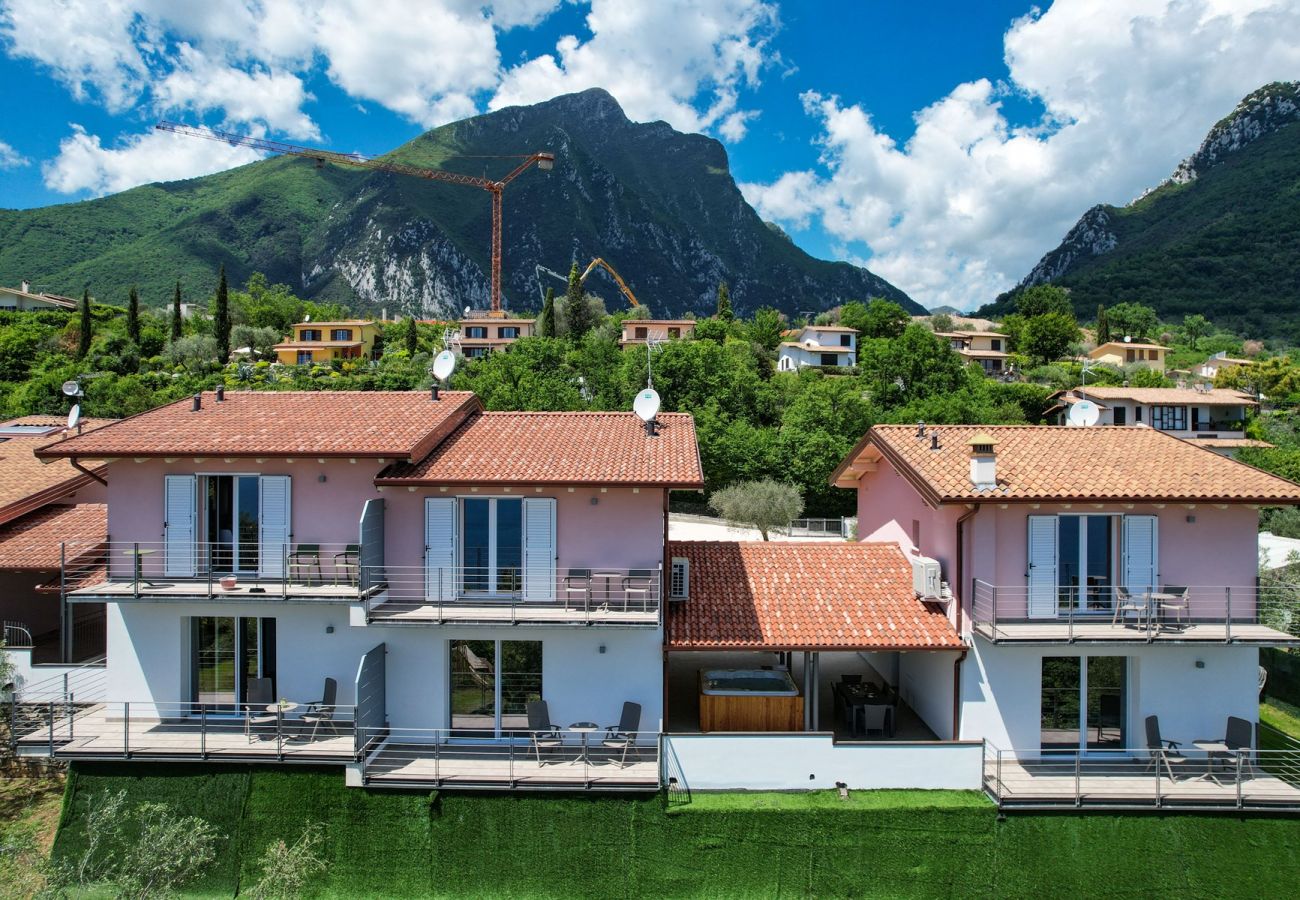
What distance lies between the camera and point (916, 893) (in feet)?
45.9

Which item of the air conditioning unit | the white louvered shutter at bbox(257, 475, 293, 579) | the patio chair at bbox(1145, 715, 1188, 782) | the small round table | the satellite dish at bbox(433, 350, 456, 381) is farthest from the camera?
the satellite dish at bbox(433, 350, 456, 381)

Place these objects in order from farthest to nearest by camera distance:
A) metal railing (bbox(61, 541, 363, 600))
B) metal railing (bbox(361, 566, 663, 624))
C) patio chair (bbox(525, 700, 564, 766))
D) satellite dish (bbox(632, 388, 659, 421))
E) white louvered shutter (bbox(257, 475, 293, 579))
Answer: satellite dish (bbox(632, 388, 659, 421)) → white louvered shutter (bbox(257, 475, 293, 579)) → metal railing (bbox(61, 541, 363, 600)) → patio chair (bbox(525, 700, 564, 766)) → metal railing (bbox(361, 566, 663, 624))

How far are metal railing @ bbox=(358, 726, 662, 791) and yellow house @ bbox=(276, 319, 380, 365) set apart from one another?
73.0 m

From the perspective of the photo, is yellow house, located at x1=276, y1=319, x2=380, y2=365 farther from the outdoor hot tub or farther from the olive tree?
the outdoor hot tub

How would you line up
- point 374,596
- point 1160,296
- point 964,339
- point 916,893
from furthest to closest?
point 1160,296, point 964,339, point 374,596, point 916,893

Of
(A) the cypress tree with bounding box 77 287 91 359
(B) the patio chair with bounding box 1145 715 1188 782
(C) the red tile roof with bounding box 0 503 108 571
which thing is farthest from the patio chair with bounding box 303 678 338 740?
(A) the cypress tree with bounding box 77 287 91 359

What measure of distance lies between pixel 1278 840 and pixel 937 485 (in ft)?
27.5

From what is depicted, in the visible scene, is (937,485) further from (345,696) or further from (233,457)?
(233,457)

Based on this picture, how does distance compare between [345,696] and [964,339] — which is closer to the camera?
[345,696]

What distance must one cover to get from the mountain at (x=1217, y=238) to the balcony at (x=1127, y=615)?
12124 centimetres

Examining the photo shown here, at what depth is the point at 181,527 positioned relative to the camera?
16.4 metres

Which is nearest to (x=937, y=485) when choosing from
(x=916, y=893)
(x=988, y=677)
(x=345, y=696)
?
(x=988, y=677)

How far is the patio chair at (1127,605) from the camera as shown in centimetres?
1571

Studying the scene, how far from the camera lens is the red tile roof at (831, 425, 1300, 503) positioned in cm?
1541
